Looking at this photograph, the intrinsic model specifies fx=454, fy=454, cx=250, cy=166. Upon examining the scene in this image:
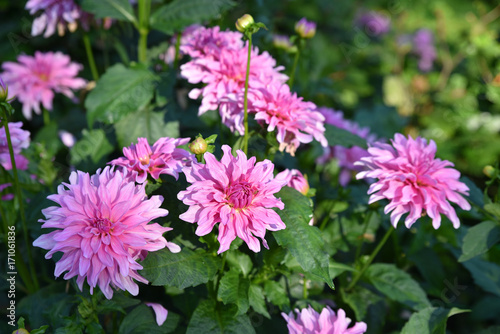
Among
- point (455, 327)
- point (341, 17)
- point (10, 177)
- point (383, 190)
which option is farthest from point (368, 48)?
point (10, 177)

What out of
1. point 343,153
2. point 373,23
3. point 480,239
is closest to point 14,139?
point 343,153

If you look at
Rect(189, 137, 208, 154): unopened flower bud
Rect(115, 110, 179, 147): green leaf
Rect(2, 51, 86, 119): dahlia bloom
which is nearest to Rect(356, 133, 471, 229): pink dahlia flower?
Rect(189, 137, 208, 154): unopened flower bud

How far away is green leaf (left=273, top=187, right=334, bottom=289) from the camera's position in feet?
3.24

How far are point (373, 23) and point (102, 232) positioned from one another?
323 centimetres

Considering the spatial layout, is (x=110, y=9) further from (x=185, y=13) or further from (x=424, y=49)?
(x=424, y=49)

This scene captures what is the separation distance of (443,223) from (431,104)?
7.39 feet

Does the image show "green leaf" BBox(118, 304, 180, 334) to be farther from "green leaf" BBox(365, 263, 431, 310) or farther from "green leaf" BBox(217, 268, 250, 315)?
"green leaf" BBox(365, 263, 431, 310)

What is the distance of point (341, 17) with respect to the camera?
11.1 ft

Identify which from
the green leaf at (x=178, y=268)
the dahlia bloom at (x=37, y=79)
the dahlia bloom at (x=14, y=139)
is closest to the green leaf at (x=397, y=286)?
the green leaf at (x=178, y=268)

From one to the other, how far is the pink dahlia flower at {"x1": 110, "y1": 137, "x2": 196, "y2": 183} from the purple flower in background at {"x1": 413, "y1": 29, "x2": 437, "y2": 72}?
9.63ft

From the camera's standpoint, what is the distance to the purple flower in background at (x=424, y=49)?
3.45 m

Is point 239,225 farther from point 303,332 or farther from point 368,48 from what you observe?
point 368,48

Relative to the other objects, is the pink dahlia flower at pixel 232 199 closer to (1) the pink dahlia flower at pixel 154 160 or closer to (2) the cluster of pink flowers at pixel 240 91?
(1) the pink dahlia flower at pixel 154 160

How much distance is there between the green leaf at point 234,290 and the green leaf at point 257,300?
1.8 inches
